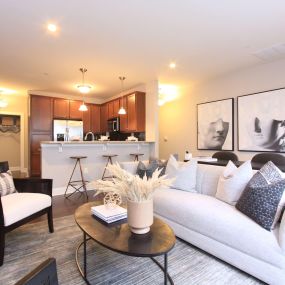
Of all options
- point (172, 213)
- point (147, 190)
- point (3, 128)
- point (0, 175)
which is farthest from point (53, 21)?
point (3, 128)

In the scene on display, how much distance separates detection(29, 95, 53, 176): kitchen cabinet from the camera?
6.13 metres

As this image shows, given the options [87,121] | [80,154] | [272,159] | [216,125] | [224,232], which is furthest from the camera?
[87,121]

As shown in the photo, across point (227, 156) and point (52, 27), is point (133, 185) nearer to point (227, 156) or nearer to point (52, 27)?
point (52, 27)

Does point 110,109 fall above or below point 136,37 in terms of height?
below

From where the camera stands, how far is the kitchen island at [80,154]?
4.36 m

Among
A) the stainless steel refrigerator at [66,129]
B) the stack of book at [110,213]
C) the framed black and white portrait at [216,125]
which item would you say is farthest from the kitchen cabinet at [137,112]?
the stack of book at [110,213]

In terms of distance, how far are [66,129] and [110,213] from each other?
5244 millimetres

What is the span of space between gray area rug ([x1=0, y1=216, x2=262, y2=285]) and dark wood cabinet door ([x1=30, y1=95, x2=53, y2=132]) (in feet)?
14.4

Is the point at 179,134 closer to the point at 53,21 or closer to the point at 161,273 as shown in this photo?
the point at 53,21

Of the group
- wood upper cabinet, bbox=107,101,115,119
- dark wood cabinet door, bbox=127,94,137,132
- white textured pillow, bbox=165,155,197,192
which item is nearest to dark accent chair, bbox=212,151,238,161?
white textured pillow, bbox=165,155,197,192

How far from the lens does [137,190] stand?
146 centimetres

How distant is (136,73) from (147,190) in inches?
149

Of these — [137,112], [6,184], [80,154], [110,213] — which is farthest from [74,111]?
[110,213]

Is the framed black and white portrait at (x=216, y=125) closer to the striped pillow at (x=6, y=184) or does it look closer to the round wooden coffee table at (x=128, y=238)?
the round wooden coffee table at (x=128, y=238)
